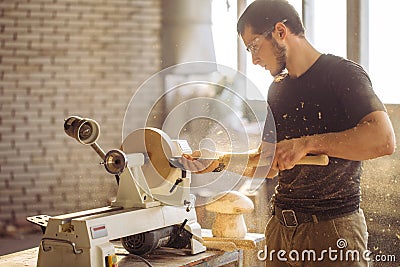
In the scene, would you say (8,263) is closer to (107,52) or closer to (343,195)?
(343,195)

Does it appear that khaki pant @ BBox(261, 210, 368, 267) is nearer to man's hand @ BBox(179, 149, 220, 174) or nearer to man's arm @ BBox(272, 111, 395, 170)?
man's arm @ BBox(272, 111, 395, 170)

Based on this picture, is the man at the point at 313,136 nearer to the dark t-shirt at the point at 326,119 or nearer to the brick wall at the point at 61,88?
the dark t-shirt at the point at 326,119

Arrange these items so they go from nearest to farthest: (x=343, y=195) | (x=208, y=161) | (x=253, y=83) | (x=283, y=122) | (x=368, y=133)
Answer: (x=368, y=133) → (x=343, y=195) → (x=283, y=122) → (x=208, y=161) → (x=253, y=83)

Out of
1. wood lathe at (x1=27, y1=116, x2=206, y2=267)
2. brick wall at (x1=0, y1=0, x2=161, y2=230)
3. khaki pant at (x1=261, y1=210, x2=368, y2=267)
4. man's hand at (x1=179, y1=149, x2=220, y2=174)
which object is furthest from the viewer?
brick wall at (x1=0, y1=0, x2=161, y2=230)

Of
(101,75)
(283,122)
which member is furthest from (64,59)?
(283,122)

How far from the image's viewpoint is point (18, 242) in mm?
6262

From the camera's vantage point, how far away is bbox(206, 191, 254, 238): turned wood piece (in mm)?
2959

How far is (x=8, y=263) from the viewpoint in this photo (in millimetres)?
2701

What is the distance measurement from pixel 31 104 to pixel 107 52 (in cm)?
97

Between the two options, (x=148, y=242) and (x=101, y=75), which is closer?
(x=148, y=242)

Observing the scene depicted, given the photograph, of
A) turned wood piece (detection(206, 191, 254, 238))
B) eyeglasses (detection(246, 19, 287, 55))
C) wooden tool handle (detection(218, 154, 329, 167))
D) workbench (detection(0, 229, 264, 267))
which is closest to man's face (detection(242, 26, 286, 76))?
eyeglasses (detection(246, 19, 287, 55))

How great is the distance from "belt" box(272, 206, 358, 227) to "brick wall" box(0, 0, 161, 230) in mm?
4430

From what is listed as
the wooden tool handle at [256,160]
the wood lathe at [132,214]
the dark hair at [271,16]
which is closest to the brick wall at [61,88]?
the wood lathe at [132,214]

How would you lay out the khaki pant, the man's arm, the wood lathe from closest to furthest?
the man's arm → the khaki pant → the wood lathe
